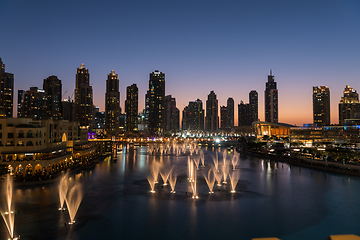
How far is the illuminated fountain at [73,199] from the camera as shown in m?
26.7

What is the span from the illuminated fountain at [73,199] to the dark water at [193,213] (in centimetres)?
57

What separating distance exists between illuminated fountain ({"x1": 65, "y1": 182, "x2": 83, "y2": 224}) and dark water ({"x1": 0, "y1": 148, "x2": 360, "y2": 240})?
22.5 inches

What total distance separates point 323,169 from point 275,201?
3206 cm

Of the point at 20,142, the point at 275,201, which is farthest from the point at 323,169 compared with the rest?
the point at 20,142

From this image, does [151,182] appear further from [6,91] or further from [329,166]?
[6,91]

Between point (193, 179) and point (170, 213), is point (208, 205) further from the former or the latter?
point (193, 179)

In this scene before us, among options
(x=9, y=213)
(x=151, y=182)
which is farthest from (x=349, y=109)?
(x=9, y=213)

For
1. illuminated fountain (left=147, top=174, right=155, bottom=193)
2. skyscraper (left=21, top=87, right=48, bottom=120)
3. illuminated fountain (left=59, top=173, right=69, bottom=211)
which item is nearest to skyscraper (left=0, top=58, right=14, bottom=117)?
skyscraper (left=21, top=87, right=48, bottom=120)

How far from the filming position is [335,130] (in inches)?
4771

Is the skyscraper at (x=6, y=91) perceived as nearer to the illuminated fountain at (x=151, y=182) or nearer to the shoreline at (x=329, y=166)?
the illuminated fountain at (x=151, y=182)

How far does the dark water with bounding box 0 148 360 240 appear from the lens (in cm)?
2272

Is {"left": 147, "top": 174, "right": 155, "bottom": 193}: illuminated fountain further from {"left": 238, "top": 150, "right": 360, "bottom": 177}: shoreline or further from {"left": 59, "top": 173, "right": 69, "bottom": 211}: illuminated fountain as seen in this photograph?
{"left": 238, "top": 150, "right": 360, "bottom": 177}: shoreline

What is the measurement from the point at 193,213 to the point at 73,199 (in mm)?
15511

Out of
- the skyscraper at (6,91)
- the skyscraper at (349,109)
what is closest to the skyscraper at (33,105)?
the skyscraper at (6,91)
